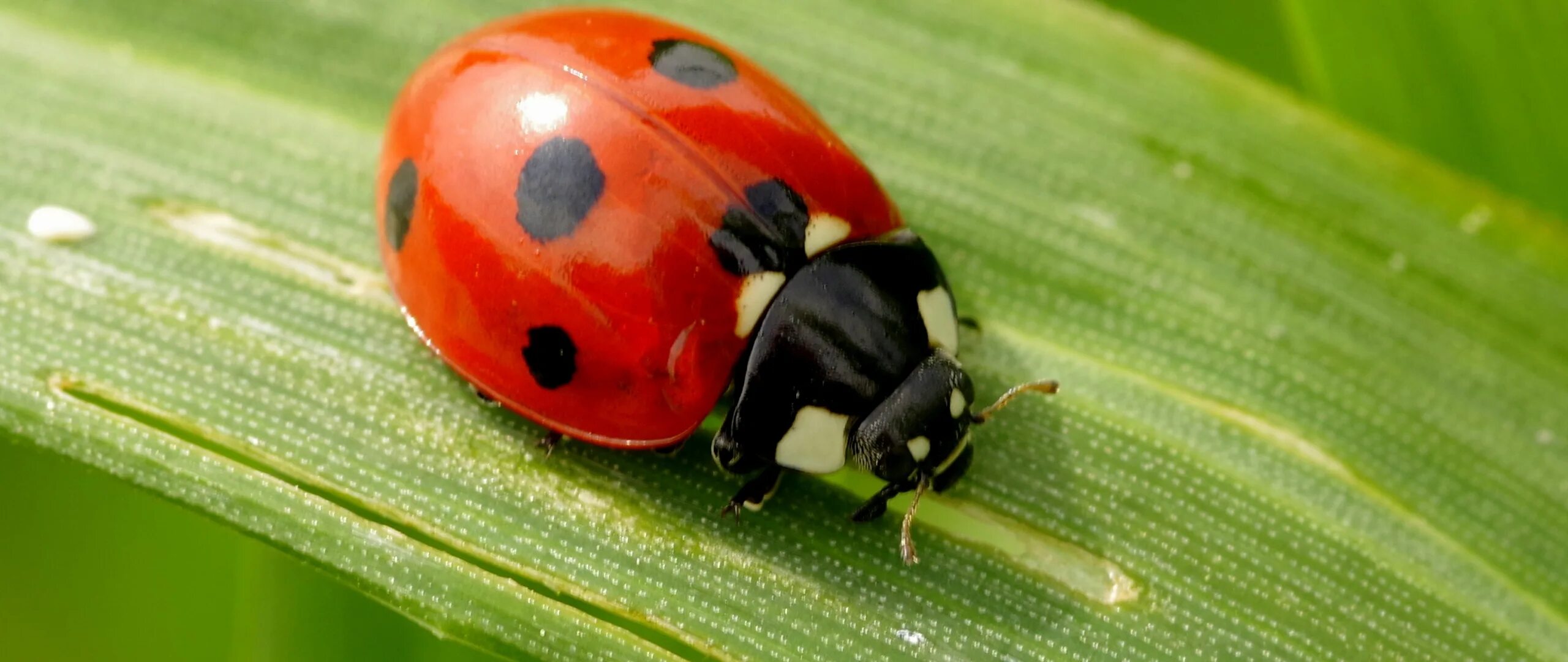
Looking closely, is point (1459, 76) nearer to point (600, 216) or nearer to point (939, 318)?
point (939, 318)

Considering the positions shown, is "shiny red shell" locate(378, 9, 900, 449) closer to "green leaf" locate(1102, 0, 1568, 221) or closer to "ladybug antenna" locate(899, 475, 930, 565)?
"ladybug antenna" locate(899, 475, 930, 565)

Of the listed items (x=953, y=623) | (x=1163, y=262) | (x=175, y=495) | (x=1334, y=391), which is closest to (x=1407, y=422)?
(x=1334, y=391)

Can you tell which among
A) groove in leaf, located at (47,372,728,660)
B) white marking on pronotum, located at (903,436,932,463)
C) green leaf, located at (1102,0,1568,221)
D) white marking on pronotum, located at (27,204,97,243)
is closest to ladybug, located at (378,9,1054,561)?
white marking on pronotum, located at (903,436,932,463)

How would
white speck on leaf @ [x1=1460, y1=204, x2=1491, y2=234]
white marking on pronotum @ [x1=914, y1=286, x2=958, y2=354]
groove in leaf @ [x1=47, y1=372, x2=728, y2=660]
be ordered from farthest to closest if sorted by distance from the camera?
1. white speck on leaf @ [x1=1460, y1=204, x2=1491, y2=234]
2. white marking on pronotum @ [x1=914, y1=286, x2=958, y2=354]
3. groove in leaf @ [x1=47, y1=372, x2=728, y2=660]

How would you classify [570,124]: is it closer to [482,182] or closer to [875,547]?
[482,182]

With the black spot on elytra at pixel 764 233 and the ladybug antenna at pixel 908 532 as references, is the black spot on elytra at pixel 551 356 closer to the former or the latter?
the black spot on elytra at pixel 764 233

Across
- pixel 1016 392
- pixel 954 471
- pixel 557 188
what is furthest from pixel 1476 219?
pixel 557 188
